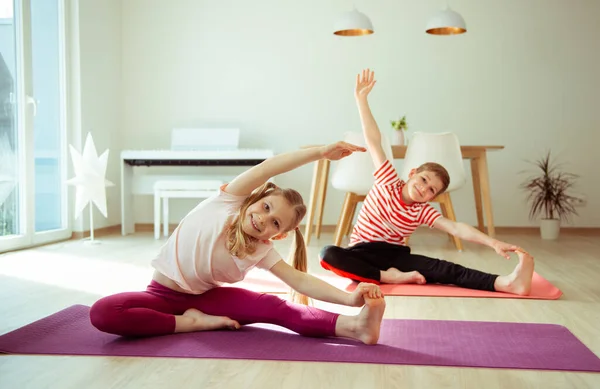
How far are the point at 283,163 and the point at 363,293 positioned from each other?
17.0 inches

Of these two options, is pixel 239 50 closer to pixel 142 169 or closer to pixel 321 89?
pixel 321 89

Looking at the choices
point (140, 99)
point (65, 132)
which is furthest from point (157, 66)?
point (65, 132)

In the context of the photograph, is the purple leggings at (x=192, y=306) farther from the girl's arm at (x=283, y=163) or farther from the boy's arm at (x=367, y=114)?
the boy's arm at (x=367, y=114)

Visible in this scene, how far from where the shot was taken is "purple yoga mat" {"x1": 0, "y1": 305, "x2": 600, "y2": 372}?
182 centimetres

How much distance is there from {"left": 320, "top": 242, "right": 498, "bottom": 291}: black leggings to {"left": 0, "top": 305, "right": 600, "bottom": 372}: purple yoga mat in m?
0.84

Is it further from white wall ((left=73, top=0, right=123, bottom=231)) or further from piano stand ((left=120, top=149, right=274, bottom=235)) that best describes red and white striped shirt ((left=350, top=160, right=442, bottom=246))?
white wall ((left=73, top=0, right=123, bottom=231))

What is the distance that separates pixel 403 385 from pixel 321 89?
476cm

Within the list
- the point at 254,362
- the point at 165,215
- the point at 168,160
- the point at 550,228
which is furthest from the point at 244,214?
the point at 550,228

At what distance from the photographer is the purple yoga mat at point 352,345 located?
182 centimetres

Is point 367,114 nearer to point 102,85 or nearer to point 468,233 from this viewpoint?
point 468,233

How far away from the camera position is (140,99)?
6.32 meters

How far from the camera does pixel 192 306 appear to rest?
7.02 feet

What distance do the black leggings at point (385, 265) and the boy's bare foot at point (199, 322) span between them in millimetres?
1085

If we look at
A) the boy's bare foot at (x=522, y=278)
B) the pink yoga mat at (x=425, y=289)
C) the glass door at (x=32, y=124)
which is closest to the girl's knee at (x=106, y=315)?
the pink yoga mat at (x=425, y=289)
